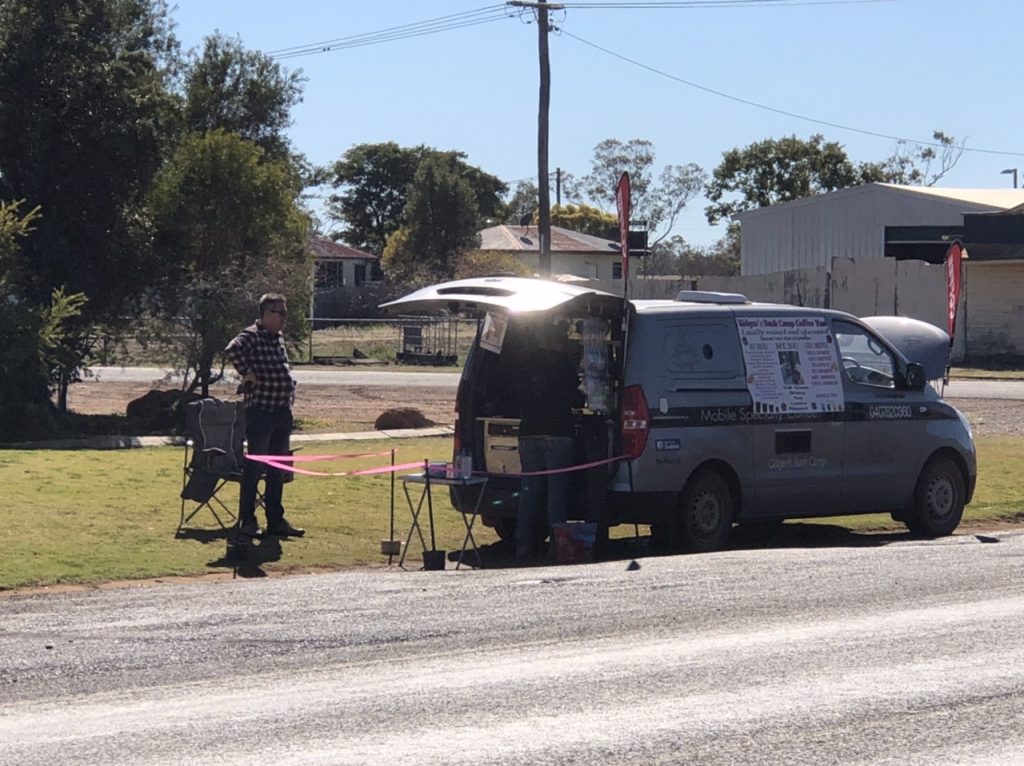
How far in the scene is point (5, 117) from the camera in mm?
25016

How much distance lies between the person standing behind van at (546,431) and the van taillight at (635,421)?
63cm

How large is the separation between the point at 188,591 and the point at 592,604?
257cm

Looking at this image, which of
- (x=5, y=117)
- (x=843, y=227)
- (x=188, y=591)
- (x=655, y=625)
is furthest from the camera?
(x=843, y=227)

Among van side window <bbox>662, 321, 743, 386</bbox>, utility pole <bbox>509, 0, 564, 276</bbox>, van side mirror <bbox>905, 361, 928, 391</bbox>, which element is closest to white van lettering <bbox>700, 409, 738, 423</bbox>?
van side window <bbox>662, 321, 743, 386</bbox>

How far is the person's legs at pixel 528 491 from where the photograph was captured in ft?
40.1

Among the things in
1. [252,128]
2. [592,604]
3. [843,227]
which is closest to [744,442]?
[592,604]

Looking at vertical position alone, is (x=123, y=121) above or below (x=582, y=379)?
above

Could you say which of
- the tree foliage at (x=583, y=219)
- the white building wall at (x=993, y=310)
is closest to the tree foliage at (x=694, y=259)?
the tree foliage at (x=583, y=219)

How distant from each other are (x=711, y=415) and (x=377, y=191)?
96312 mm

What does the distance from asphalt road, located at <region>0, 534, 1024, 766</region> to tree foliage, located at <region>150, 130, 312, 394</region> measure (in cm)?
1593

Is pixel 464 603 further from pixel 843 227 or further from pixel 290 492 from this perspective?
pixel 843 227

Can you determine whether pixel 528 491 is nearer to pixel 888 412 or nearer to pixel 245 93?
pixel 888 412

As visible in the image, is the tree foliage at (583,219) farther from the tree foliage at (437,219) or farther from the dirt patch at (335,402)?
the dirt patch at (335,402)

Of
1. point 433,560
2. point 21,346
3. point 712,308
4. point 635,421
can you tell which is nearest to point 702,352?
point 712,308
